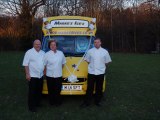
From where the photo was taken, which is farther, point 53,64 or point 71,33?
point 71,33

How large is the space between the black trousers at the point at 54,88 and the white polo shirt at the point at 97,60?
962mm

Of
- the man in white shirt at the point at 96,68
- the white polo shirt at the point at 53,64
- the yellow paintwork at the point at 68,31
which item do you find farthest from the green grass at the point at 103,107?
the yellow paintwork at the point at 68,31

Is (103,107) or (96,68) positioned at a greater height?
(96,68)

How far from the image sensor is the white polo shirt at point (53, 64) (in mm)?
8695

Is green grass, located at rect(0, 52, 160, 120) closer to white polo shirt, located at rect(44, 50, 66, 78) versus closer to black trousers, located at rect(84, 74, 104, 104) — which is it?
black trousers, located at rect(84, 74, 104, 104)

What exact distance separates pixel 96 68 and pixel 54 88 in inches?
53.3

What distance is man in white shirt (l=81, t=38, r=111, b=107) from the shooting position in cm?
882

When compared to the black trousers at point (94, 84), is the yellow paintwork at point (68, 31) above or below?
above

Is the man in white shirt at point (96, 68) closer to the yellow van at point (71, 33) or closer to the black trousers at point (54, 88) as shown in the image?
the black trousers at point (54, 88)

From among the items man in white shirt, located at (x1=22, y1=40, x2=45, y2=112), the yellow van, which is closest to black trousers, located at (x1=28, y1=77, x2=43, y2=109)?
man in white shirt, located at (x1=22, y1=40, x2=45, y2=112)

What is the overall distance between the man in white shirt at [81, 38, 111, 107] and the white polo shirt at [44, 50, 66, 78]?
845 millimetres

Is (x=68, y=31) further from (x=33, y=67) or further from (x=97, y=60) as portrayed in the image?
(x=33, y=67)

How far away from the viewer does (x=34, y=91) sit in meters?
8.45

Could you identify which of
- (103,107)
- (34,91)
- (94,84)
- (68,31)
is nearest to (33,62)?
(34,91)
